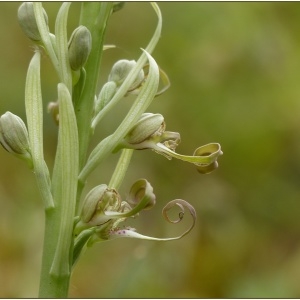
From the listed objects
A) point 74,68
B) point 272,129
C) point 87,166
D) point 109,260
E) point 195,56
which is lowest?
point 109,260

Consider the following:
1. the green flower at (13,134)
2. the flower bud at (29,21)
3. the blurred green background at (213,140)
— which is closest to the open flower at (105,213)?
the green flower at (13,134)

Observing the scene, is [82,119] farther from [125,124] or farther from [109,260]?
[109,260]

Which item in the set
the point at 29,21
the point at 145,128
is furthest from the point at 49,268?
the point at 29,21

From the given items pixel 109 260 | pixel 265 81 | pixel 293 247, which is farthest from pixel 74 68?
pixel 265 81

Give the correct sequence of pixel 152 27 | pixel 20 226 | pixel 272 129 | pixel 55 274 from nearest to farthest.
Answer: pixel 55 274, pixel 20 226, pixel 272 129, pixel 152 27

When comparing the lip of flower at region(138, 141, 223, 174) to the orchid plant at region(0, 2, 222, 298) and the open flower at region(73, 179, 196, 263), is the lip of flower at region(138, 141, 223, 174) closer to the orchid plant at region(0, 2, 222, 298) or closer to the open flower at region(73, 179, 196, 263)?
the orchid plant at region(0, 2, 222, 298)

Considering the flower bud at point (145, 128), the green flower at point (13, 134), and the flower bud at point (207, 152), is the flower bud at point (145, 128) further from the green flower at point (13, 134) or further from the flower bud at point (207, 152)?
the green flower at point (13, 134)

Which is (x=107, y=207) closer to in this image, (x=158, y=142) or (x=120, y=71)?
(x=158, y=142)
